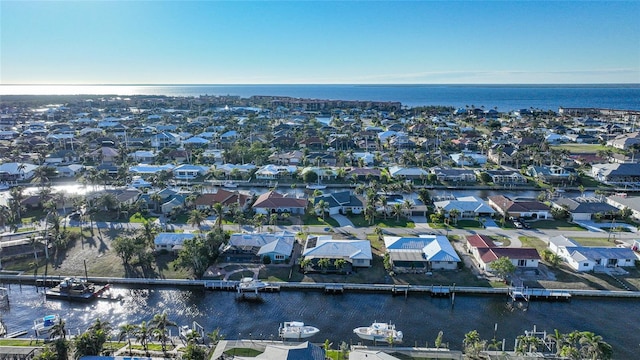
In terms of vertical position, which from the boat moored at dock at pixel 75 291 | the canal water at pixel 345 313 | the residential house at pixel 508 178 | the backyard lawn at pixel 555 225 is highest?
the residential house at pixel 508 178

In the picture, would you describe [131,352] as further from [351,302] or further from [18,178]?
[18,178]

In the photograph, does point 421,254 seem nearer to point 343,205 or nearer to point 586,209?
point 343,205

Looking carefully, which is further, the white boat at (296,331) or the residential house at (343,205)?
the residential house at (343,205)

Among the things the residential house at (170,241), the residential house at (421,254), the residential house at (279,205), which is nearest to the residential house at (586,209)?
the residential house at (421,254)

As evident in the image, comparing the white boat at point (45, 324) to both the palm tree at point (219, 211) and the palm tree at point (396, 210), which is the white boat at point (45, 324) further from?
the palm tree at point (396, 210)

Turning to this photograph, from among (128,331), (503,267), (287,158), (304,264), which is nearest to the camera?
(128,331)

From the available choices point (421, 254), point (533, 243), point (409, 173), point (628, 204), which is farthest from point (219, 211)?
point (628, 204)

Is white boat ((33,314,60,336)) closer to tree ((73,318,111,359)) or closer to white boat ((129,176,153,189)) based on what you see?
tree ((73,318,111,359))

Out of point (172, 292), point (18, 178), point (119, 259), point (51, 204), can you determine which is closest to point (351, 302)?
point (172, 292)
